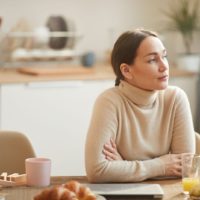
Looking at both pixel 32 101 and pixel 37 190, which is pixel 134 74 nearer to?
pixel 37 190

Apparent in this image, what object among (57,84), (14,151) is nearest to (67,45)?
(57,84)

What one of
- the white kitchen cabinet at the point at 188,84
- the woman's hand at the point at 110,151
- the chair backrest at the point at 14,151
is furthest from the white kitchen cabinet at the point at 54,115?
the woman's hand at the point at 110,151

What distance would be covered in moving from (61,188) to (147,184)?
440mm

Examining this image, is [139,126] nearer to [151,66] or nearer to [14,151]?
[151,66]

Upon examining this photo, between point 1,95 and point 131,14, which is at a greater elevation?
point 131,14

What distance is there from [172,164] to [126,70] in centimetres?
41

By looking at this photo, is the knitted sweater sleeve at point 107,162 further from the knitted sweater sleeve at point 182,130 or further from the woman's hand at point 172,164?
the knitted sweater sleeve at point 182,130

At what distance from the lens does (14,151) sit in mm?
2740

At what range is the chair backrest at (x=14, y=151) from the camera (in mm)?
2729

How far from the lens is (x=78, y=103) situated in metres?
4.06

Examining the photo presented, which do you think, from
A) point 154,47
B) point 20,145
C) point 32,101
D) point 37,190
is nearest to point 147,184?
point 37,190

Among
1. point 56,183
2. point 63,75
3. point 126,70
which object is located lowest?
point 56,183

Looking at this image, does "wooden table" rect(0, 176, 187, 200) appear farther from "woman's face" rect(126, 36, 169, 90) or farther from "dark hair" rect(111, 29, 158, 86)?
"dark hair" rect(111, 29, 158, 86)

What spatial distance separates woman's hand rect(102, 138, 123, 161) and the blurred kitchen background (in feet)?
5.25
